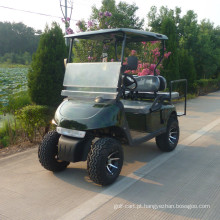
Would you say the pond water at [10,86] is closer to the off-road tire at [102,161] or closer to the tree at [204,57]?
the off-road tire at [102,161]

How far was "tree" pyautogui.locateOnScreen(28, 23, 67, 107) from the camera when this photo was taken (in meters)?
5.32

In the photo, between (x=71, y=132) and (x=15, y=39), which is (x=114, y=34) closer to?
(x=71, y=132)

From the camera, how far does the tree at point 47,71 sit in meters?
5.32

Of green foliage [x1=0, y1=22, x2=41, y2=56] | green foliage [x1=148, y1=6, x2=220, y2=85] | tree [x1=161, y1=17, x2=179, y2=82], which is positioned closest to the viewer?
tree [x1=161, y1=17, x2=179, y2=82]

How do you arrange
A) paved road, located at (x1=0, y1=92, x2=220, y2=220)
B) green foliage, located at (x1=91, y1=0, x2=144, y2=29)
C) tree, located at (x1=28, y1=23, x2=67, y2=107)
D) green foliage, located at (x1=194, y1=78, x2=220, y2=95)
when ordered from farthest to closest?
green foliage, located at (x1=91, y1=0, x2=144, y2=29), green foliage, located at (x1=194, y1=78, x2=220, y2=95), tree, located at (x1=28, y1=23, x2=67, y2=107), paved road, located at (x1=0, y1=92, x2=220, y2=220)

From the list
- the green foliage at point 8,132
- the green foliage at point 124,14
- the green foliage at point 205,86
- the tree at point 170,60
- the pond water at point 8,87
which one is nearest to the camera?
the green foliage at point 8,132

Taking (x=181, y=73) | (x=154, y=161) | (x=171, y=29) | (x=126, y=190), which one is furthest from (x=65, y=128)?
(x=181, y=73)

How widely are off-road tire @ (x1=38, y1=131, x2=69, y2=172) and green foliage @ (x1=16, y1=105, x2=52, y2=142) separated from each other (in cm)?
149

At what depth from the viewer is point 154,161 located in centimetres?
410

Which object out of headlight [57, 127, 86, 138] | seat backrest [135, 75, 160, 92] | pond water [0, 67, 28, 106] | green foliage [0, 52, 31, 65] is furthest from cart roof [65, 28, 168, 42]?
green foliage [0, 52, 31, 65]

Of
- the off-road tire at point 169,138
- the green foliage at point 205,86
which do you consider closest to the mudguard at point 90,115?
the off-road tire at point 169,138

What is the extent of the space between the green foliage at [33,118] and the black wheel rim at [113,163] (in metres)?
2.19

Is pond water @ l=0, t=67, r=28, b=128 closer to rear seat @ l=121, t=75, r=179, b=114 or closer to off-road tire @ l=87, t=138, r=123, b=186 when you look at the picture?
rear seat @ l=121, t=75, r=179, b=114

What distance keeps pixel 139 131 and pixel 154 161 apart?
55 centimetres
